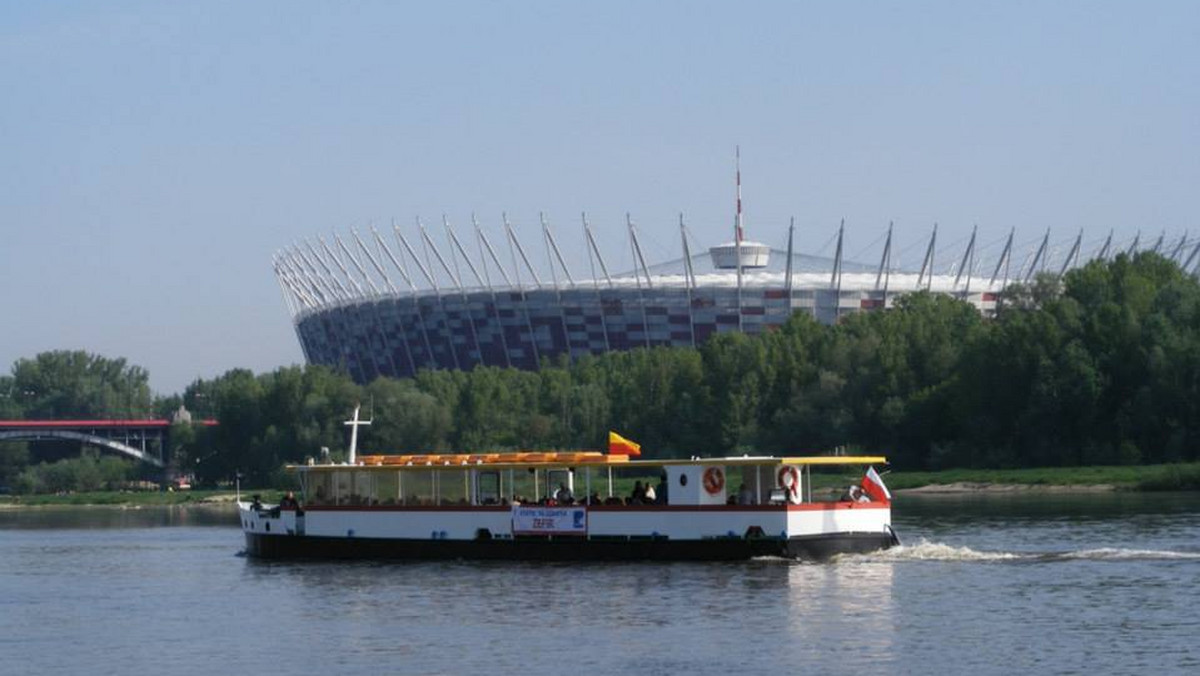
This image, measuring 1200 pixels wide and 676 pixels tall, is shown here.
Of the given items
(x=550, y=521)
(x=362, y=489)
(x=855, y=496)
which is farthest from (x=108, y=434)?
(x=855, y=496)

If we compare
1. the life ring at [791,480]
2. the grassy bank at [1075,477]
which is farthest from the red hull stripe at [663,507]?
the grassy bank at [1075,477]

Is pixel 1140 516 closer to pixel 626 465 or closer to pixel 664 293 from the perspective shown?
pixel 626 465

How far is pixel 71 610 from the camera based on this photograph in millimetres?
46031

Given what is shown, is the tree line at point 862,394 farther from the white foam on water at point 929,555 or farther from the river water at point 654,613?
the white foam on water at point 929,555

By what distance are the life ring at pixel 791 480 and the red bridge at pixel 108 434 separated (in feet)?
404

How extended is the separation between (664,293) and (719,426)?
119ft

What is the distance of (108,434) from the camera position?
593 ft

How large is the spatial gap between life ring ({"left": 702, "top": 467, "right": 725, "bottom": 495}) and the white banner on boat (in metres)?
3.42

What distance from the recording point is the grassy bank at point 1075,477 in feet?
259

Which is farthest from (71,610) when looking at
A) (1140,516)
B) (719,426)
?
(719,426)

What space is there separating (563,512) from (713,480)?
4.26 metres

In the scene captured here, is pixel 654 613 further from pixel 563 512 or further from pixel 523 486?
pixel 523 486

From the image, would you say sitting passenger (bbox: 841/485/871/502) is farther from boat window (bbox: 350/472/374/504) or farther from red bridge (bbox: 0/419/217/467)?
red bridge (bbox: 0/419/217/467)

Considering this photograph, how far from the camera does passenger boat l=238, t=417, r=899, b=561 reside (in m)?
48.8
